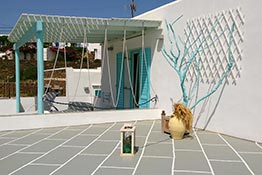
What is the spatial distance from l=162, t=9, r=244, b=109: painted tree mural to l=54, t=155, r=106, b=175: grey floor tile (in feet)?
9.43

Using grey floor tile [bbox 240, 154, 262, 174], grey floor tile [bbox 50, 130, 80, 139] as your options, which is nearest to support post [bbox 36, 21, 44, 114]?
grey floor tile [bbox 50, 130, 80, 139]

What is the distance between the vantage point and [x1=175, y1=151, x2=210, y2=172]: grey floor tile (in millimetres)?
4215

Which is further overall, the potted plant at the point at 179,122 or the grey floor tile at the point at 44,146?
the potted plant at the point at 179,122

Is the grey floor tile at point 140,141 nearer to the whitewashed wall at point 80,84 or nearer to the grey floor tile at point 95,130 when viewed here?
the grey floor tile at point 95,130

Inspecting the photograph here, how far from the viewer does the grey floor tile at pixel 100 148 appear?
5.08 m

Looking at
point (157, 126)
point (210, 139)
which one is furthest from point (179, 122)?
point (157, 126)

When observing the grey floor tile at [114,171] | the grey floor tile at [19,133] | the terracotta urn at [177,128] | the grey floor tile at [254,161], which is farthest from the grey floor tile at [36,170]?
the grey floor tile at [254,161]

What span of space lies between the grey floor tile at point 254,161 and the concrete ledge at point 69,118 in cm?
403

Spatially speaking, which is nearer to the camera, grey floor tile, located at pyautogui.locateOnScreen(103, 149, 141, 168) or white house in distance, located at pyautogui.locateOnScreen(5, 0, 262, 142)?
grey floor tile, located at pyautogui.locateOnScreen(103, 149, 141, 168)

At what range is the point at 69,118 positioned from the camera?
7668 mm

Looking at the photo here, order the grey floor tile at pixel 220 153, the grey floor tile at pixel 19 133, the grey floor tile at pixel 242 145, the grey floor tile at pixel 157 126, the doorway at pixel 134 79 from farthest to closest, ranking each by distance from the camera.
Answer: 1. the doorway at pixel 134 79
2. the grey floor tile at pixel 157 126
3. the grey floor tile at pixel 19 133
4. the grey floor tile at pixel 242 145
5. the grey floor tile at pixel 220 153

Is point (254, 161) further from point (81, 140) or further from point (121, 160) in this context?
point (81, 140)

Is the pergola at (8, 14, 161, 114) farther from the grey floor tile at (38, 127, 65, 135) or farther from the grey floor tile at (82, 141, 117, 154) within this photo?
the grey floor tile at (82, 141, 117, 154)

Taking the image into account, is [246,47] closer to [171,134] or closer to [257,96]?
[257,96]
